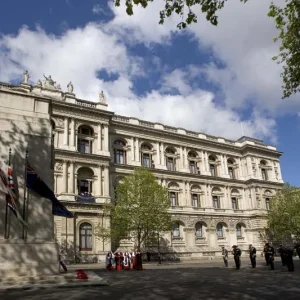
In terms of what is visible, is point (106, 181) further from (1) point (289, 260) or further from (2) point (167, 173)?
(1) point (289, 260)

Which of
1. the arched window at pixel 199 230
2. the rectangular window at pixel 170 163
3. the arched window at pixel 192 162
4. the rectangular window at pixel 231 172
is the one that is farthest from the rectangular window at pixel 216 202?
the rectangular window at pixel 170 163

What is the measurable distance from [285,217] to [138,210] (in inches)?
863

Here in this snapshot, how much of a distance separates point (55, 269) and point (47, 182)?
11.4ft

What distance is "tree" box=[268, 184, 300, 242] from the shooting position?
4347 cm

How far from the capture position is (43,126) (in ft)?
47.2

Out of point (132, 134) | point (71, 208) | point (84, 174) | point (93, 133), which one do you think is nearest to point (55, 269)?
point (71, 208)

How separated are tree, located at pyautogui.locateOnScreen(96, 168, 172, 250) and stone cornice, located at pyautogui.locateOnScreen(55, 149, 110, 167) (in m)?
4.52

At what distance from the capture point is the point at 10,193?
12375 millimetres

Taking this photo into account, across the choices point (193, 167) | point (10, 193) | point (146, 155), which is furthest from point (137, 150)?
point (10, 193)

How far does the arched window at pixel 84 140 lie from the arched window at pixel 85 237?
8.45 metres

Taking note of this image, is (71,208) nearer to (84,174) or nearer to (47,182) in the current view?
(84,174)

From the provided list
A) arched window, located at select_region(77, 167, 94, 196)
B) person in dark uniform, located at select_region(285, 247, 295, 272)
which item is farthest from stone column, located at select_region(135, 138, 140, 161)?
person in dark uniform, located at select_region(285, 247, 295, 272)

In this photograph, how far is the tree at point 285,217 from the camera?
143ft

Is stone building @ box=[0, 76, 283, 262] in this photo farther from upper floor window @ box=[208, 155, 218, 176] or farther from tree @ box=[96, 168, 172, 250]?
tree @ box=[96, 168, 172, 250]
